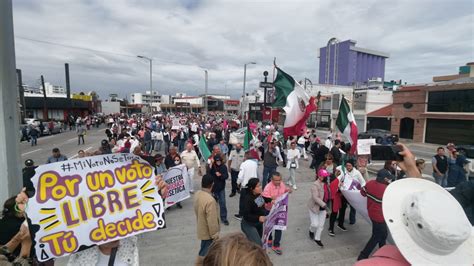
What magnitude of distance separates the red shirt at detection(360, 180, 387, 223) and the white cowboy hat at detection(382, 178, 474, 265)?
2.87m

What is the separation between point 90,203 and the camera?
2.51 m

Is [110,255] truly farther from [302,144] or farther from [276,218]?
[302,144]

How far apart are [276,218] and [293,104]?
3.75 m

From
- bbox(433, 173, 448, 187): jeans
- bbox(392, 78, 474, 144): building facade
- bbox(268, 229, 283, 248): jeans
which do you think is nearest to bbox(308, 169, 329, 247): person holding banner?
bbox(268, 229, 283, 248): jeans

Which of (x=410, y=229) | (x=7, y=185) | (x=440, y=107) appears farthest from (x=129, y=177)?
(x=440, y=107)

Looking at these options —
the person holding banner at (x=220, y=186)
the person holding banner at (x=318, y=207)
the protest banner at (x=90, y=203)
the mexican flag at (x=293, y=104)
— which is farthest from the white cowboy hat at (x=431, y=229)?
the mexican flag at (x=293, y=104)

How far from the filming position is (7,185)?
3967 mm

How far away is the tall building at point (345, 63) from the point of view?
8456cm

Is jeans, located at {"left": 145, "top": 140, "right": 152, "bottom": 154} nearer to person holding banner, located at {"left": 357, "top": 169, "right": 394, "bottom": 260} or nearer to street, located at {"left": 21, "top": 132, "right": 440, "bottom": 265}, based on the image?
street, located at {"left": 21, "top": 132, "right": 440, "bottom": 265}

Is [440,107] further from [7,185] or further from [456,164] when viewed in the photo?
[7,185]

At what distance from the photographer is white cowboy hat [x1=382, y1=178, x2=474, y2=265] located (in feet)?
4.31

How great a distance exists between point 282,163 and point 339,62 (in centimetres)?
8554

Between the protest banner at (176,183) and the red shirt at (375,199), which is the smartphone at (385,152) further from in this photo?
the protest banner at (176,183)

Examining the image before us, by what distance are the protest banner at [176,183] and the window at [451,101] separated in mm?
31523
